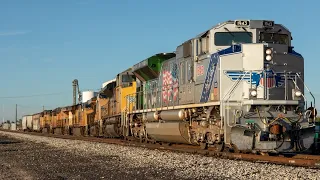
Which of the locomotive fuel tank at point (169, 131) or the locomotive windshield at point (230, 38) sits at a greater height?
the locomotive windshield at point (230, 38)

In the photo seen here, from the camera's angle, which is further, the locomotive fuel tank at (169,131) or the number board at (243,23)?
the locomotive fuel tank at (169,131)

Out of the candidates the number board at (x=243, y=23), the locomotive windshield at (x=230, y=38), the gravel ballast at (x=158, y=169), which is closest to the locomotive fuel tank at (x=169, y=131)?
the gravel ballast at (x=158, y=169)

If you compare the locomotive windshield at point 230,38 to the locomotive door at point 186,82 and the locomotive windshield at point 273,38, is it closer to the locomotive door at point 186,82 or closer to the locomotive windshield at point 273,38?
the locomotive windshield at point 273,38

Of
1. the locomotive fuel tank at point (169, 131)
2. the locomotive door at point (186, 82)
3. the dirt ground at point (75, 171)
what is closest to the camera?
the dirt ground at point (75, 171)

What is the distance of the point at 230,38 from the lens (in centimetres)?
1265

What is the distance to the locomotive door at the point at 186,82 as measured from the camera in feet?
46.8

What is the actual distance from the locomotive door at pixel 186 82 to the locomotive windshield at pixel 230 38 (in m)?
1.69

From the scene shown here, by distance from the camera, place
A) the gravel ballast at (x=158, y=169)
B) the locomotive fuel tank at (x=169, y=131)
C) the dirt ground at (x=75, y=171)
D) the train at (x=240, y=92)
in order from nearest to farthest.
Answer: the gravel ballast at (x=158, y=169)
the dirt ground at (x=75, y=171)
the train at (x=240, y=92)
the locomotive fuel tank at (x=169, y=131)

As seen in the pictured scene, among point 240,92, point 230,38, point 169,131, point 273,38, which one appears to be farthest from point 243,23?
point 169,131

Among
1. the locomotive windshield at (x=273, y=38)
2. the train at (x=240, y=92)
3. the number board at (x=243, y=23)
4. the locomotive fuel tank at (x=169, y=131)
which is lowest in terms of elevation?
the locomotive fuel tank at (x=169, y=131)

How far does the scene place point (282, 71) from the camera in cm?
1198

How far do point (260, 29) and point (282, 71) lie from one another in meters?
1.36

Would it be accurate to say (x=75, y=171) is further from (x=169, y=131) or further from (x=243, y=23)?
(x=169, y=131)

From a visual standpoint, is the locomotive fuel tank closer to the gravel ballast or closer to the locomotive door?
the locomotive door
